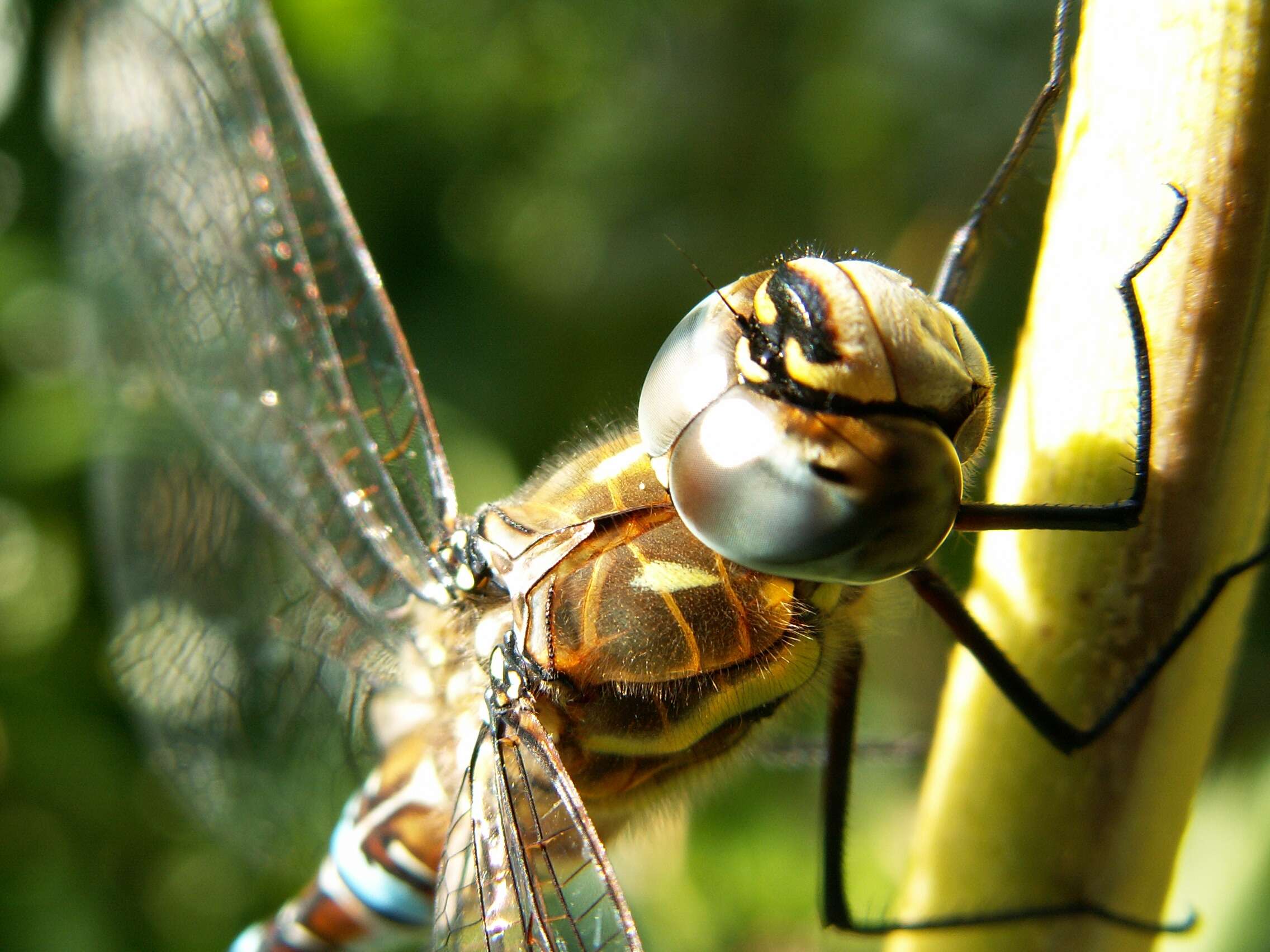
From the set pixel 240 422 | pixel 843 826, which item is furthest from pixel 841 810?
pixel 240 422

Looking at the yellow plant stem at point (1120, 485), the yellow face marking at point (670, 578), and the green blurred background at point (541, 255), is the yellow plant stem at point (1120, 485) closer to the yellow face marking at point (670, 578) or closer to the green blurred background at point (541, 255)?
the yellow face marking at point (670, 578)

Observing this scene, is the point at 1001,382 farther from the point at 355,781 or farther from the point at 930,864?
the point at 355,781

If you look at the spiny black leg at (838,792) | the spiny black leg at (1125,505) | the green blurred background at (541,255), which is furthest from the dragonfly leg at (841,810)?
the green blurred background at (541,255)

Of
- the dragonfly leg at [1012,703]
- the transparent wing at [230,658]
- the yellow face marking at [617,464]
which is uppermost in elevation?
the yellow face marking at [617,464]

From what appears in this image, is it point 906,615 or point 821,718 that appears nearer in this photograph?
point 906,615

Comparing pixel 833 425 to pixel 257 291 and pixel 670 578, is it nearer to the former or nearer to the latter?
pixel 670 578

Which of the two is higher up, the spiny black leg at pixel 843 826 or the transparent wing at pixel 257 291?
the transparent wing at pixel 257 291

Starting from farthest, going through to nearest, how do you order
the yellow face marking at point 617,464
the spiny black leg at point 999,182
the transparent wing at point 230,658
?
the transparent wing at point 230,658, the yellow face marking at point 617,464, the spiny black leg at point 999,182

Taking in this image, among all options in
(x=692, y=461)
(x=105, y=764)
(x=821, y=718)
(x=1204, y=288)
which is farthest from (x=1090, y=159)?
(x=105, y=764)

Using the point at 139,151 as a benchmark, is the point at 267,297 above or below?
below
